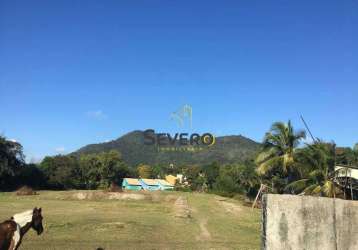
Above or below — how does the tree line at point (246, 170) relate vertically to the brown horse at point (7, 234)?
above

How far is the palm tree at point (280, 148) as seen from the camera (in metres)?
42.5

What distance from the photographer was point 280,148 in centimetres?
4341

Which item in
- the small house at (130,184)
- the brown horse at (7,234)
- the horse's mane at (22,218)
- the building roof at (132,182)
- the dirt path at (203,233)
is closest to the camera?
the brown horse at (7,234)

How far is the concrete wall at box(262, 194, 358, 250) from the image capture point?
8.38 meters

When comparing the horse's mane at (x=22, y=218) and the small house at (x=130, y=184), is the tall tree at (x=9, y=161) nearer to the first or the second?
the small house at (x=130, y=184)

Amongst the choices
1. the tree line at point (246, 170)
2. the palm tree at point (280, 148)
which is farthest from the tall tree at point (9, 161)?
the palm tree at point (280, 148)

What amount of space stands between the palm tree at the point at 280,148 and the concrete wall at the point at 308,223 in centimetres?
3382

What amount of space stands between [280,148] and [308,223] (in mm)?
35770

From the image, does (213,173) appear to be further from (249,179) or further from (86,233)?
(86,233)

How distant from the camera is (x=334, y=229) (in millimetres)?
8766

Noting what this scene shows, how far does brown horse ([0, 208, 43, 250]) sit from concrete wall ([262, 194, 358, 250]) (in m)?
6.50

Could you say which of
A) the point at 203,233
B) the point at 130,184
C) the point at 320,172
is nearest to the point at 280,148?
the point at 320,172

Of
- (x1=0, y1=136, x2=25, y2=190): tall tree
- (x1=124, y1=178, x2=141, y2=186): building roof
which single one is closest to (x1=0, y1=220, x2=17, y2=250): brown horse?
(x1=0, y1=136, x2=25, y2=190): tall tree

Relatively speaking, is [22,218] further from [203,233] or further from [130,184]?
[130,184]
